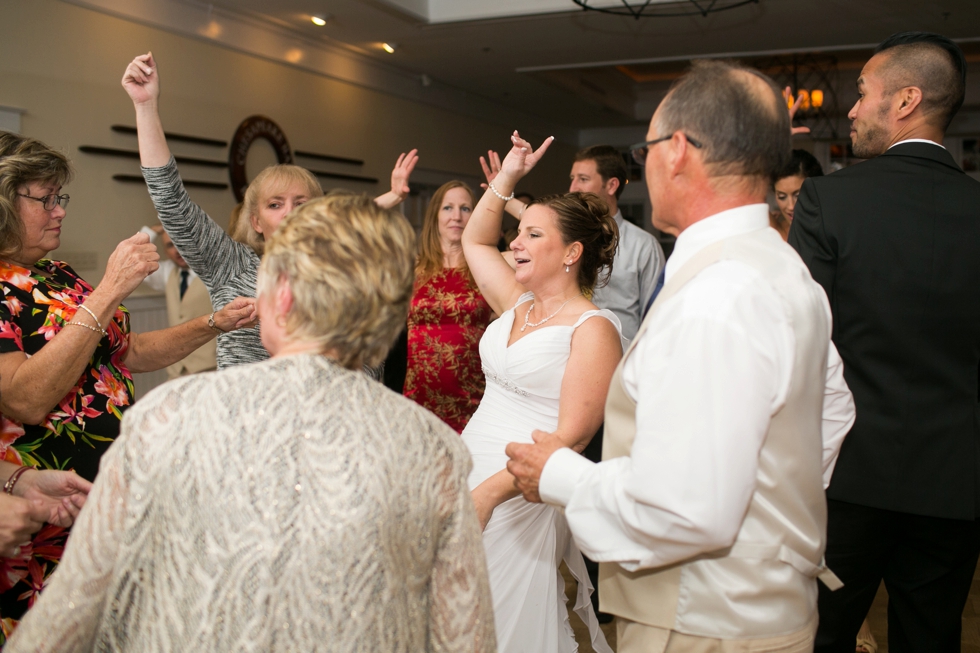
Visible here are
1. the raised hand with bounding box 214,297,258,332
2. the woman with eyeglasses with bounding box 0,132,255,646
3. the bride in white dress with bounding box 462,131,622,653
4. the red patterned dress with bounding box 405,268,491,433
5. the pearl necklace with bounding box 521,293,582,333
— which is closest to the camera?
the woman with eyeglasses with bounding box 0,132,255,646

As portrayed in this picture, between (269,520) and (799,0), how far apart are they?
633 centimetres

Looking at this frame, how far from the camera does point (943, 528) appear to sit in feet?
6.01

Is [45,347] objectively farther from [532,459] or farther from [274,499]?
[532,459]

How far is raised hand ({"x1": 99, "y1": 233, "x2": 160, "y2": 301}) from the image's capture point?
1703 mm

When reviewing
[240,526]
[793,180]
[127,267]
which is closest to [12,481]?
[127,267]

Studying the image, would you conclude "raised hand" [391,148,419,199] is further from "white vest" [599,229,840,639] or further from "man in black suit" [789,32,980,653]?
"white vest" [599,229,840,639]

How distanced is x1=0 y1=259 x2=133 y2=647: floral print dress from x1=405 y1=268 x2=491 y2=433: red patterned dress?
4.59 ft

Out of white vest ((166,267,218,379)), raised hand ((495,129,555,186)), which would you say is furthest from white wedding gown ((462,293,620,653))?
white vest ((166,267,218,379))

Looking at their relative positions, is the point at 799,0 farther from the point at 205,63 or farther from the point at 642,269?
the point at 205,63

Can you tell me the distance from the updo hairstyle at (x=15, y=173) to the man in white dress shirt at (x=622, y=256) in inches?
92.4

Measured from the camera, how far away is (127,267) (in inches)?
68.4

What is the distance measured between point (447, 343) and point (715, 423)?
2.13 metres

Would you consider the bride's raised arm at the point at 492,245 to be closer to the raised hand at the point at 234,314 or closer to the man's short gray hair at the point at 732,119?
the raised hand at the point at 234,314

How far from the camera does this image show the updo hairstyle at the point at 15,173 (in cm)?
165
